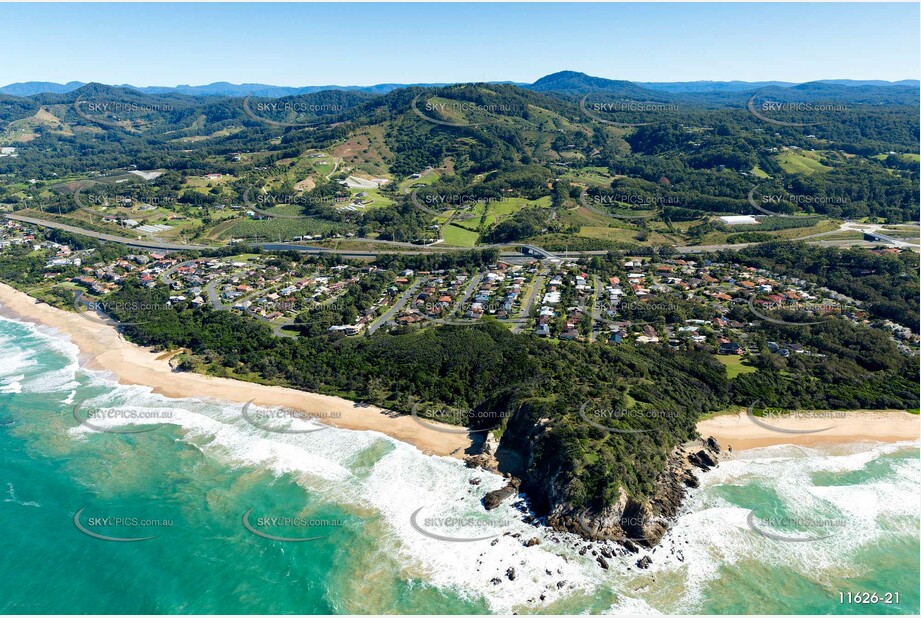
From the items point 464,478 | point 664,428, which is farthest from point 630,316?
point 464,478

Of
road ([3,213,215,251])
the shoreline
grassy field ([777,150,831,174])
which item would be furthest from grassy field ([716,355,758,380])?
grassy field ([777,150,831,174])

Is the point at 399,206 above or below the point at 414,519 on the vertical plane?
above

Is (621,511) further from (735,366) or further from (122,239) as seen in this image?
(122,239)

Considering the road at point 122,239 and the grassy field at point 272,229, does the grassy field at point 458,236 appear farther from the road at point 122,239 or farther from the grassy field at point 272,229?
the road at point 122,239

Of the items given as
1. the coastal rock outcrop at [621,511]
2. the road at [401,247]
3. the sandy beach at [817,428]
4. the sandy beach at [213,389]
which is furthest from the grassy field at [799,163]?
the sandy beach at [213,389]

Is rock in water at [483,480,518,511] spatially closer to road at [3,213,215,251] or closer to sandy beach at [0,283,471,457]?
sandy beach at [0,283,471,457]

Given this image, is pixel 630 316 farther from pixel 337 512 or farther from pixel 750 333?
pixel 337 512
